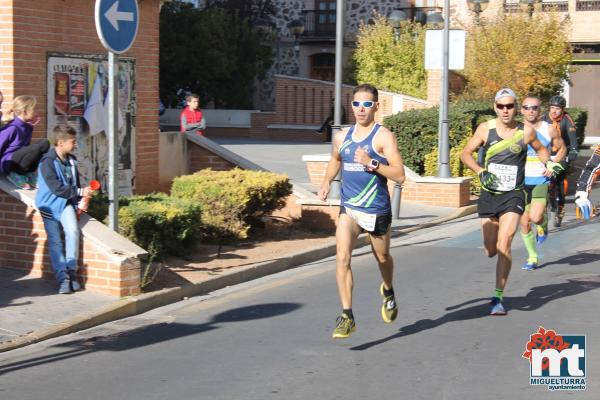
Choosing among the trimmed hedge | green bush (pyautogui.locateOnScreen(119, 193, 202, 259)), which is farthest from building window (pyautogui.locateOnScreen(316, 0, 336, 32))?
green bush (pyautogui.locateOnScreen(119, 193, 202, 259))

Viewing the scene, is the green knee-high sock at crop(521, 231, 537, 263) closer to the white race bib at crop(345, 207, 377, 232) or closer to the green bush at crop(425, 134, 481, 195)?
the white race bib at crop(345, 207, 377, 232)

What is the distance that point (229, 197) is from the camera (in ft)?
41.0

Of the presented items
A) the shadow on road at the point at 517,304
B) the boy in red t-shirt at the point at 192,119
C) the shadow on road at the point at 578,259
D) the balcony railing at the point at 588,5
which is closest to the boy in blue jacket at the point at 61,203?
the shadow on road at the point at 517,304

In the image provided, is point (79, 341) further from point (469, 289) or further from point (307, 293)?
point (469, 289)

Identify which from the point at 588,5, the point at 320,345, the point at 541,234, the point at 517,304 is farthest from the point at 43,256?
the point at 588,5

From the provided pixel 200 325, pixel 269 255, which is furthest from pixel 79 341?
pixel 269 255

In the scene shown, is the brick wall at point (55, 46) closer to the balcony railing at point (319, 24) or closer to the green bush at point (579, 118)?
the green bush at point (579, 118)

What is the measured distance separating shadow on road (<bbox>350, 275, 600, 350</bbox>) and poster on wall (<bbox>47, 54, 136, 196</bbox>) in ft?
16.9

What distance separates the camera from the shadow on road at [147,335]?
25.5 feet

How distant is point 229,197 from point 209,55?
27.5 m

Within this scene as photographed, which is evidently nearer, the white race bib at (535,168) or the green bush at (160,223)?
the green bush at (160,223)

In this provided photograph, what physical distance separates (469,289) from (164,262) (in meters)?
3.25

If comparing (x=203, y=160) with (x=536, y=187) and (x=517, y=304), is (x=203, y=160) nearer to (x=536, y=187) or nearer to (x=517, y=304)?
(x=536, y=187)

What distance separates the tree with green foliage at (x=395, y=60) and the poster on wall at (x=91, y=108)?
2191 cm
